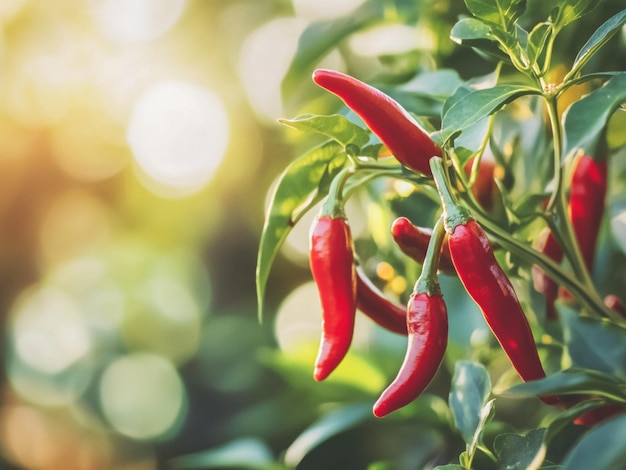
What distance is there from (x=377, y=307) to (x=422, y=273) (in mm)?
107

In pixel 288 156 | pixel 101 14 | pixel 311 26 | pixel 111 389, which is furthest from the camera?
pixel 101 14

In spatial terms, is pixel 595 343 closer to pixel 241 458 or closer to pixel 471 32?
pixel 471 32

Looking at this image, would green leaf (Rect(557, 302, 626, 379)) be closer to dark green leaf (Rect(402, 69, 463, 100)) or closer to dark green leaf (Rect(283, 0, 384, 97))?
dark green leaf (Rect(402, 69, 463, 100))

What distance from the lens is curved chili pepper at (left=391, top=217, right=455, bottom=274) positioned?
61 centimetres

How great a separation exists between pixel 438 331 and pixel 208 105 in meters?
2.22

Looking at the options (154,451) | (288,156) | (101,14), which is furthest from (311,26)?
(101,14)

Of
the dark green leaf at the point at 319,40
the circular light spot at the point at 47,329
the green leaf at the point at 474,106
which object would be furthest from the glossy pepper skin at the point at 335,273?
the circular light spot at the point at 47,329

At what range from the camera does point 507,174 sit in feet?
2.64

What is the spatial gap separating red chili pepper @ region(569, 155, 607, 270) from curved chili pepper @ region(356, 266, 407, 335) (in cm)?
20

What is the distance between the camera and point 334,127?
564 millimetres

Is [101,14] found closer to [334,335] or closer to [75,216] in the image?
[75,216]

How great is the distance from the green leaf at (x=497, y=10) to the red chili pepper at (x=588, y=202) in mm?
229

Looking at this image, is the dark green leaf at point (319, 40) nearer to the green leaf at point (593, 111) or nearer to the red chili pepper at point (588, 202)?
the red chili pepper at point (588, 202)

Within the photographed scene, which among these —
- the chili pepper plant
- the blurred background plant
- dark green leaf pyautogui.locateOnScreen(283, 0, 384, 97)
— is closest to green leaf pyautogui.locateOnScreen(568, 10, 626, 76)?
the chili pepper plant
